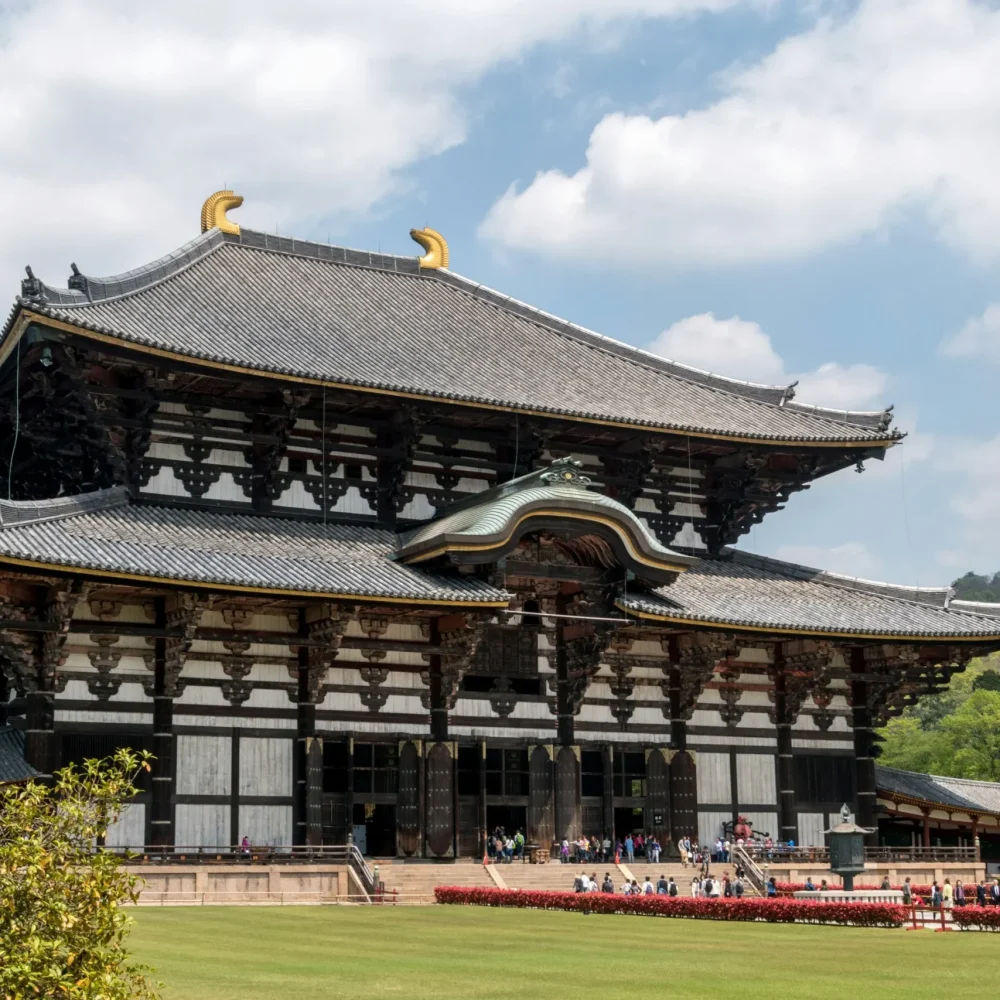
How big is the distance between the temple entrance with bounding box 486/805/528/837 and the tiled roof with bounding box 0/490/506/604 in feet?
23.2

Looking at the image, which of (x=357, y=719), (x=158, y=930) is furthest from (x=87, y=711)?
(x=158, y=930)

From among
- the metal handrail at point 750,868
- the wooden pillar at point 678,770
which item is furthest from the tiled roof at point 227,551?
the metal handrail at point 750,868

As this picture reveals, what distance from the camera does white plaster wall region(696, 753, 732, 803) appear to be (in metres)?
45.4

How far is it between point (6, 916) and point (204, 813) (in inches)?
1078

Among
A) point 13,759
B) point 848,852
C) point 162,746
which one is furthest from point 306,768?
point 848,852

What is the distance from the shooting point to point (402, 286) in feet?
178

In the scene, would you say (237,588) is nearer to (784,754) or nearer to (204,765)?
(204,765)

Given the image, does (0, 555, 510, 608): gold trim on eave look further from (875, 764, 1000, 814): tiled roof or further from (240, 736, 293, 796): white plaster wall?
(875, 764, 1000, 814): tiled roof

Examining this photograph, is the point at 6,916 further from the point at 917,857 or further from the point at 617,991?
the point at 917,857

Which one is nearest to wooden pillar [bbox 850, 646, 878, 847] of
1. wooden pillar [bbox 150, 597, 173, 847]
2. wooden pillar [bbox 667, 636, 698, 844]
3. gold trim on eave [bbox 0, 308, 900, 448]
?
wooden pillar [bbox 667, 636, 698, 844]

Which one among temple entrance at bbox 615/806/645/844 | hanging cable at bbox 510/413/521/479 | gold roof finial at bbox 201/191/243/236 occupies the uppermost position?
gold roof finial at bbox 201/191/243/236

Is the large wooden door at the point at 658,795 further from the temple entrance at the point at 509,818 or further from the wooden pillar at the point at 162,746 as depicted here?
the wooden pillar at the point at 162,746

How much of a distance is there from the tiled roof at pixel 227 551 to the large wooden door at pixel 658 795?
859 centimetres

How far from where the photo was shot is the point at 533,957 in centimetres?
2339
